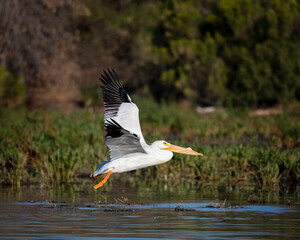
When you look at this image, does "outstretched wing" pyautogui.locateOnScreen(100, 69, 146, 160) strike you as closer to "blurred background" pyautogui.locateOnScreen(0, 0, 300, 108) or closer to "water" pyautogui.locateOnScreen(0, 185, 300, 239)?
"water" pyautogui.locateOnScreen(0, 185, 300, 239)

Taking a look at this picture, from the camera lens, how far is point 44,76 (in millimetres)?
23219

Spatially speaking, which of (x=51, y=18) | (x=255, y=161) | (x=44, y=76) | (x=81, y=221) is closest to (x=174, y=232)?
(x=81, y=221)

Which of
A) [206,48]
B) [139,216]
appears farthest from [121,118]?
[206,48]

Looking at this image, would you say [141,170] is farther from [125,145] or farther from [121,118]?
[125,145]

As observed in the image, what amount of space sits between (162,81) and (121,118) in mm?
22337

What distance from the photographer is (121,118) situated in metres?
9.98

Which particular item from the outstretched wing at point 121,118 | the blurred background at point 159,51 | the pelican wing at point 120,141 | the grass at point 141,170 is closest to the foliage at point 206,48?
the blurred background at point 159,51

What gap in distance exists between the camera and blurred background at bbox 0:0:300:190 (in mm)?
12773

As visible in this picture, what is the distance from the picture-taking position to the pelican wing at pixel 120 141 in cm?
899

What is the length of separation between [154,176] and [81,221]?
18.1 feet

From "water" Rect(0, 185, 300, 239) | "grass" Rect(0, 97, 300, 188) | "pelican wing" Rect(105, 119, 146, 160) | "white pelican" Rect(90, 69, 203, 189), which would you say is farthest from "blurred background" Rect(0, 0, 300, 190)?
"pelican wing" Rect(105, 119, 146, 160)

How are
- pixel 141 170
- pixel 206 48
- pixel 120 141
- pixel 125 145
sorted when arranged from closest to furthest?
pixel 120 141, pixel 125 145, pixel 141 170, pixel 206 48

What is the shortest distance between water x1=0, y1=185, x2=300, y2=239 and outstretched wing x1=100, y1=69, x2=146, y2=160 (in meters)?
0.75

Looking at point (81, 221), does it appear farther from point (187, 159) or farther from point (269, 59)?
point (269, 59)
